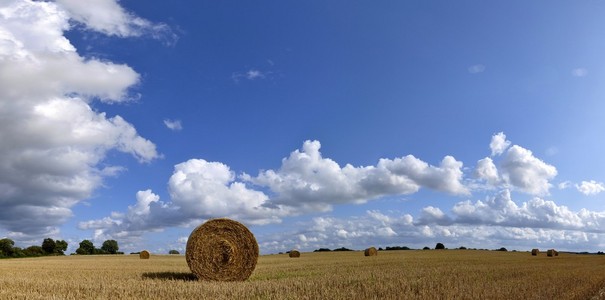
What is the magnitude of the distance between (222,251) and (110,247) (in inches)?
2502

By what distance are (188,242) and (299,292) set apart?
7461 millimetres

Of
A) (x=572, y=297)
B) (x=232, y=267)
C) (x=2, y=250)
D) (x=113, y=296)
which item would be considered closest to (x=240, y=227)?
(x=232, y=267)

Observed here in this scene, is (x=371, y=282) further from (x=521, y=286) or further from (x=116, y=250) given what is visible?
(x=116, y=250)

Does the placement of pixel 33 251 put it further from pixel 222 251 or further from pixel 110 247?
pixel 222 251

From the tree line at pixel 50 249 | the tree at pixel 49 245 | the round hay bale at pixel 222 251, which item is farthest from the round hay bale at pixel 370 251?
the tree at pixel 49 245

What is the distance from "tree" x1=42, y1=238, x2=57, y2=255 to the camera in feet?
231

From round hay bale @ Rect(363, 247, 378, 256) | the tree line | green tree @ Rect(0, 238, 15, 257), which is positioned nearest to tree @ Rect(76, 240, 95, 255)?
the tree line

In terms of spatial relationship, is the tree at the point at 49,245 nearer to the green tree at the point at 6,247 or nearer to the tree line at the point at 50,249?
the tree line at the point at 50,249

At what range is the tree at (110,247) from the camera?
2899 inches

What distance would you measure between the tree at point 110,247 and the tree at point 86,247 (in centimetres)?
180

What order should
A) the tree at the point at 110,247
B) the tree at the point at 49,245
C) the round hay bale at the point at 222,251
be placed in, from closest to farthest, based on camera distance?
the round hay bale at the point at 222,251 → the tree at the point at 49,245 → the tree at the point at 110,247

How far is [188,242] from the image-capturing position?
17.4 metres

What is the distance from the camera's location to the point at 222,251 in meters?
17.2

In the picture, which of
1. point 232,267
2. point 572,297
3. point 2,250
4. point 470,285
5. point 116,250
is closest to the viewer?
point 572,297
